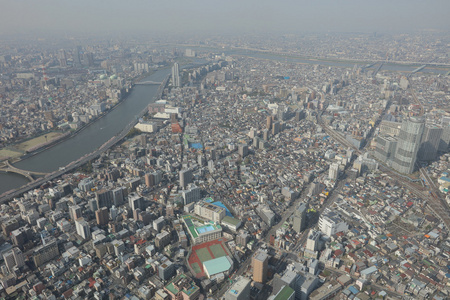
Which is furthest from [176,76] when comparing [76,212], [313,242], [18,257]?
[313,242]

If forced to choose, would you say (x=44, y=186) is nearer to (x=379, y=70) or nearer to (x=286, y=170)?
(x=286, y=170)

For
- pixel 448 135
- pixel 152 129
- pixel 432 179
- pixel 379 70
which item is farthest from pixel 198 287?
pixel 379 70

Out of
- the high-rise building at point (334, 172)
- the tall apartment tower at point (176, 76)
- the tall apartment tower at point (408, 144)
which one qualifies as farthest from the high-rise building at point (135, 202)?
the tall apartment tower at point (176, 76)

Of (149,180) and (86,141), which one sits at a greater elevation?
(149,180)

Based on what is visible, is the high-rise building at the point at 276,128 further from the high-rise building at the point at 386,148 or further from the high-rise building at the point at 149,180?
the high-rise building at the point at 149,180

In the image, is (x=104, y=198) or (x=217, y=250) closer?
(x=217, y=250)

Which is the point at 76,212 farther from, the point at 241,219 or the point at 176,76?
the point at 176,76

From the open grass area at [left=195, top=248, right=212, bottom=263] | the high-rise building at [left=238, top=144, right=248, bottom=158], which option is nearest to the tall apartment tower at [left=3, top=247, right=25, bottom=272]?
the open grass area at [left=195, top=248, right=212, bottom=263]

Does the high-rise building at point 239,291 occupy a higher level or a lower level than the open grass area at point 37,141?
higher
